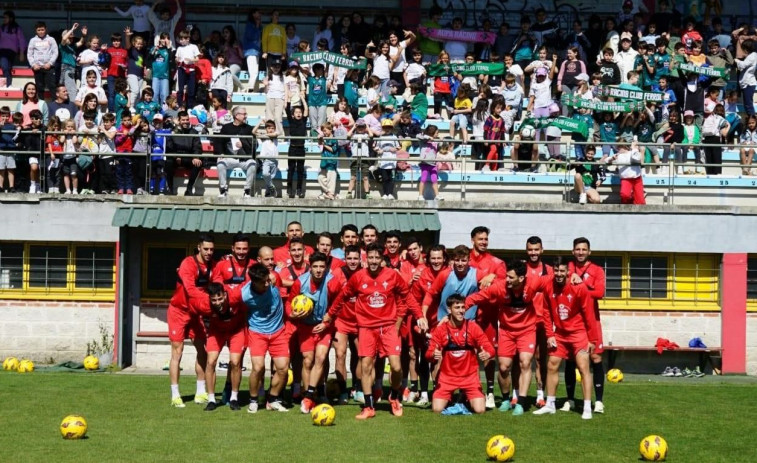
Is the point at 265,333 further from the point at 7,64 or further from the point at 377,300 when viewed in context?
the point at 7,64

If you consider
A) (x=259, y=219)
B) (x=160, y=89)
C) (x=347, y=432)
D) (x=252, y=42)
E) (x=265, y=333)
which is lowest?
(x=347, y=432)

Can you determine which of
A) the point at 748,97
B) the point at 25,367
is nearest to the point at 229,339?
the point at 25,367

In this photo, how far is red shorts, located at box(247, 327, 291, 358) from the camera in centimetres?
1605

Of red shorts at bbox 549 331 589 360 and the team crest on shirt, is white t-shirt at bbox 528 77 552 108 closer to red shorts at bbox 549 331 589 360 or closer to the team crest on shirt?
red shorts at bbox 549 331 589 360

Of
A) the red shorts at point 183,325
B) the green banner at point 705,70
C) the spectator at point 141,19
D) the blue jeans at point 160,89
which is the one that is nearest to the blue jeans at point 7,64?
the spectator at point 141,19

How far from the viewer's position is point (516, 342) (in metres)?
16.4

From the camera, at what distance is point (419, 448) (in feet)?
45.0

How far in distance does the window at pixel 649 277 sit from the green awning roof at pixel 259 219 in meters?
3.96

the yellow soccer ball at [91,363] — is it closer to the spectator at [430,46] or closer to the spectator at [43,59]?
the spectator at [43,59]

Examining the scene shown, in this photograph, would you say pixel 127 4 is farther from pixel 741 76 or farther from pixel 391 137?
pixel 741 76

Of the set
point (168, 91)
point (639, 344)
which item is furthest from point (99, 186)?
point (639, 344)

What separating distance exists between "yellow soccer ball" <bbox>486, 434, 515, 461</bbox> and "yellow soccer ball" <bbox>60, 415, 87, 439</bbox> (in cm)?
458

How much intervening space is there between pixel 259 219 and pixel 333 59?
4.80 meters

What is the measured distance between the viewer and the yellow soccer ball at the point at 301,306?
16.0 m
